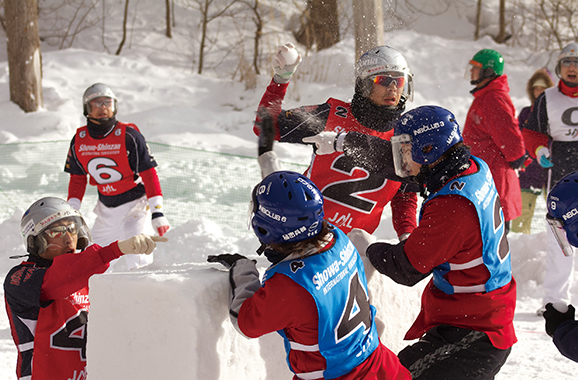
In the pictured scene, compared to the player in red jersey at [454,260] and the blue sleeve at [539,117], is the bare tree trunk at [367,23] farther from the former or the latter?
the player in red jersey at [454,260]

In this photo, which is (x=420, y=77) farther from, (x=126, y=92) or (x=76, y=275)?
(x=76, y=275)

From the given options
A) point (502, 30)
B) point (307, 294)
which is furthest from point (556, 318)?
point (502, 30)

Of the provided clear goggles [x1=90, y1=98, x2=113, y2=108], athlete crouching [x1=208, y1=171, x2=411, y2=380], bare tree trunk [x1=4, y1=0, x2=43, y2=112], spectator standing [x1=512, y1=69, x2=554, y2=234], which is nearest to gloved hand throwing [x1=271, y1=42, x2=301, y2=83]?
athlete crouching [x1=208, y1=171, x2=411, y2=380]

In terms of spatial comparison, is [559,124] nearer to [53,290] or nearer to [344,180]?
[344,180]

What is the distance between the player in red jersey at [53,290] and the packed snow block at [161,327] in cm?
29

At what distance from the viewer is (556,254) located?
4.61m

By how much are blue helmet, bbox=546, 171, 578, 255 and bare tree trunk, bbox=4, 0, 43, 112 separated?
10.5 metres

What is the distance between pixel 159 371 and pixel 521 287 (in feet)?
13.6

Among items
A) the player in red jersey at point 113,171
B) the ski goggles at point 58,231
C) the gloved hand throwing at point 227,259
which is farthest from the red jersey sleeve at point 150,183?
the gloved hand throwing at point 227,259

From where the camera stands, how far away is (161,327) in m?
2.31

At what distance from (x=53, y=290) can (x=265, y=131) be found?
136 cm

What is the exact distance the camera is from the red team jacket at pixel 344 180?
3.29m

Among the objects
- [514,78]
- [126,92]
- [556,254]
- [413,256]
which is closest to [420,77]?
[514,78]

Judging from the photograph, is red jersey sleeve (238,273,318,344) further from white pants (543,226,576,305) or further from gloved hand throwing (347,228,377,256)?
white pants (543,226,576,305)
